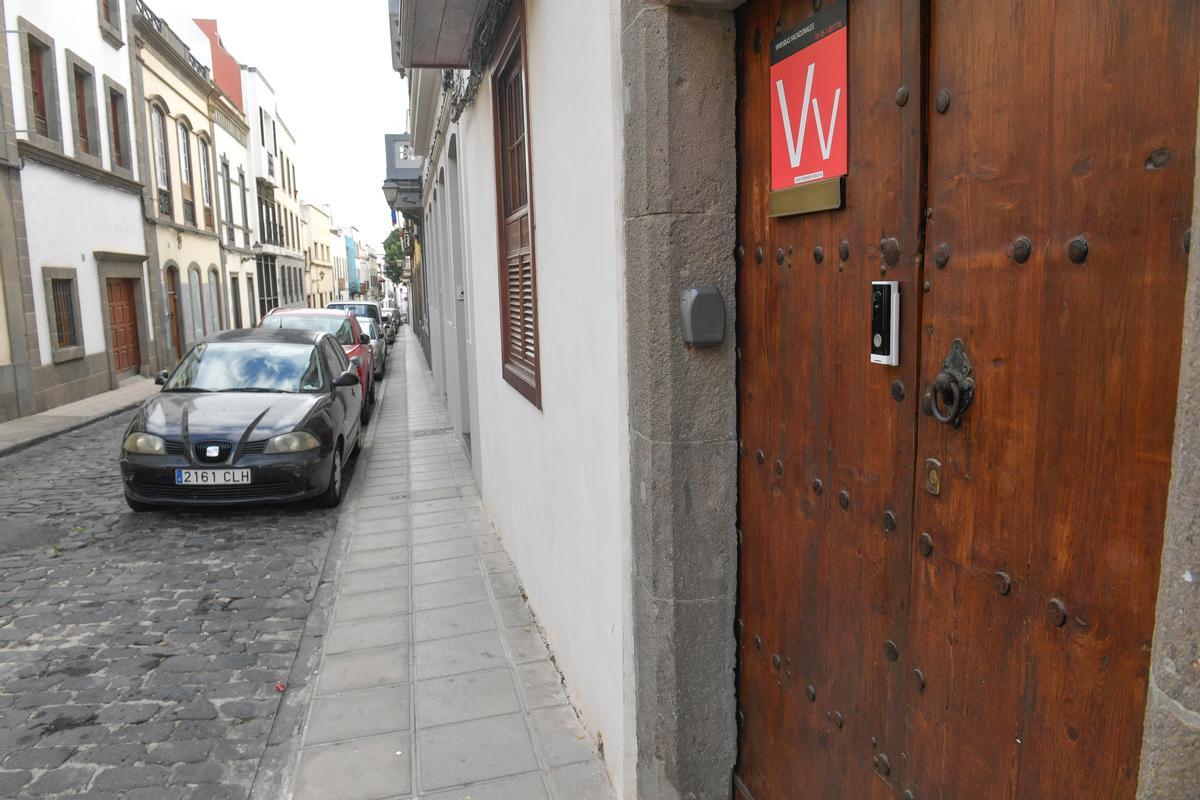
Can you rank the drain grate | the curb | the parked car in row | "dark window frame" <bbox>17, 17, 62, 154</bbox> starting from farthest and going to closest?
1. the parked car in row
2. "dark window frame" <bbox>17, 17, 62, 154</bbox>
3. the drain grate
4. the curb

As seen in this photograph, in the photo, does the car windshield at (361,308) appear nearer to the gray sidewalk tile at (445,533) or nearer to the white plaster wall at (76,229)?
the white plaster wall at (76,229)

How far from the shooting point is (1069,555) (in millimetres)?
1236

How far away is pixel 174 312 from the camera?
24.0 meters

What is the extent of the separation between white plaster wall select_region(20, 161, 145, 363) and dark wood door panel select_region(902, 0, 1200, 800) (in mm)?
16899

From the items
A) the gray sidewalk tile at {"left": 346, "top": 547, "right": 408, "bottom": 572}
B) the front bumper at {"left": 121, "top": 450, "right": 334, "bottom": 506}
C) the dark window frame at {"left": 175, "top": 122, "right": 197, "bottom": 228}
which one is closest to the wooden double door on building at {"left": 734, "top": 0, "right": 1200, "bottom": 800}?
the gray sidewalk tile at {"left": 346, "top": 547, "right": 408, "bottom": 572}

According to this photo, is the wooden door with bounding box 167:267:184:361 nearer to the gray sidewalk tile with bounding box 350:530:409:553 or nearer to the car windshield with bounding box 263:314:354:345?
the car windshield with bounding box 263:314:354:345

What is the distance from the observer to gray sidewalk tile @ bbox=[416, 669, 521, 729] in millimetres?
3752

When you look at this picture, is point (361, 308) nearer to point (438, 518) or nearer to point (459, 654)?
point (438, 518)

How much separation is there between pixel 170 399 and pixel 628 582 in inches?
254

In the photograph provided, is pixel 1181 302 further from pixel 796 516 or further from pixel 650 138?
pixel 650 138

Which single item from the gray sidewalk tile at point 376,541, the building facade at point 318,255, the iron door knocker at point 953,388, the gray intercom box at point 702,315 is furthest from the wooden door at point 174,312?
the building facade at point 318,255

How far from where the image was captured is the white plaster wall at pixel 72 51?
1458 centimetres

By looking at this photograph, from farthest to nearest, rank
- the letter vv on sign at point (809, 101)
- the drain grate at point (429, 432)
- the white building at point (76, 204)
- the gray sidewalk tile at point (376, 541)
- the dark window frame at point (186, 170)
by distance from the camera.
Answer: the dark window frame at point (186, 170) < the white building at point (76, 204) < the drain grate at point (429, 432) < the gray sidewalk tile at point (376, 541) < the letter vv on sign at point (809, 101)

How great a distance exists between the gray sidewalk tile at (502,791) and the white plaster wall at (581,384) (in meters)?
0.30
